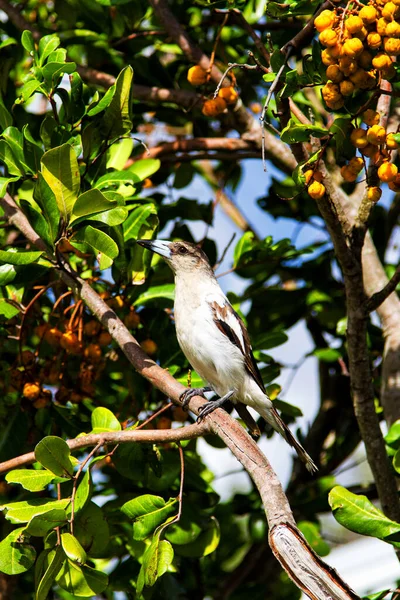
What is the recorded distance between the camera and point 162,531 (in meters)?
2.79

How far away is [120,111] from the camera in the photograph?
3201 mm

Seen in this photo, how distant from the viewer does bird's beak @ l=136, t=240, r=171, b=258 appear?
11.5ft

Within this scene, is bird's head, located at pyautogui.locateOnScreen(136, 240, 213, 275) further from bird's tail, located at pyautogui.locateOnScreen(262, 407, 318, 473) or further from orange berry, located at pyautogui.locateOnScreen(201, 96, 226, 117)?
bird's tail, located at pyautogui.locateOnScreen(262, 407, 318, 473)

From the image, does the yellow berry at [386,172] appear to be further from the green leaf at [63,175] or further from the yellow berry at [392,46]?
the green leaf at [63,175]

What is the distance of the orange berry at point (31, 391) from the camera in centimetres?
331

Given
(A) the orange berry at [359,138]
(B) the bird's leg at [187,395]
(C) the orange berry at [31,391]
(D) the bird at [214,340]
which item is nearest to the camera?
(A) the orange berry at [359,138]

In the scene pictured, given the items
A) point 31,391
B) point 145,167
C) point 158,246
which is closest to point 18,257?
point 31,391

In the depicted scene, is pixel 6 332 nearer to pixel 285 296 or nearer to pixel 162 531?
pixel 162 531

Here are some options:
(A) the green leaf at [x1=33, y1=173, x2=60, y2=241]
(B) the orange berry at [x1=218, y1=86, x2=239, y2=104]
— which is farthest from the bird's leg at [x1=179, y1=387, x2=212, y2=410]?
(B) the orange berry at [x1=218, y1=86, x2=239, y2=104]

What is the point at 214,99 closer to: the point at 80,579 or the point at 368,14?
the point at 368,14

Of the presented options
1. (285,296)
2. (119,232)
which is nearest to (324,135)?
(119,232)

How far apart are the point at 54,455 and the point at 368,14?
1.72 meters

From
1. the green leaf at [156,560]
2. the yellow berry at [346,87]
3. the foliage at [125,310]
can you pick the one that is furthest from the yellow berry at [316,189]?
the green leaf at [156,560]

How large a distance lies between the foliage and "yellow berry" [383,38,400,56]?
13.3 inches
